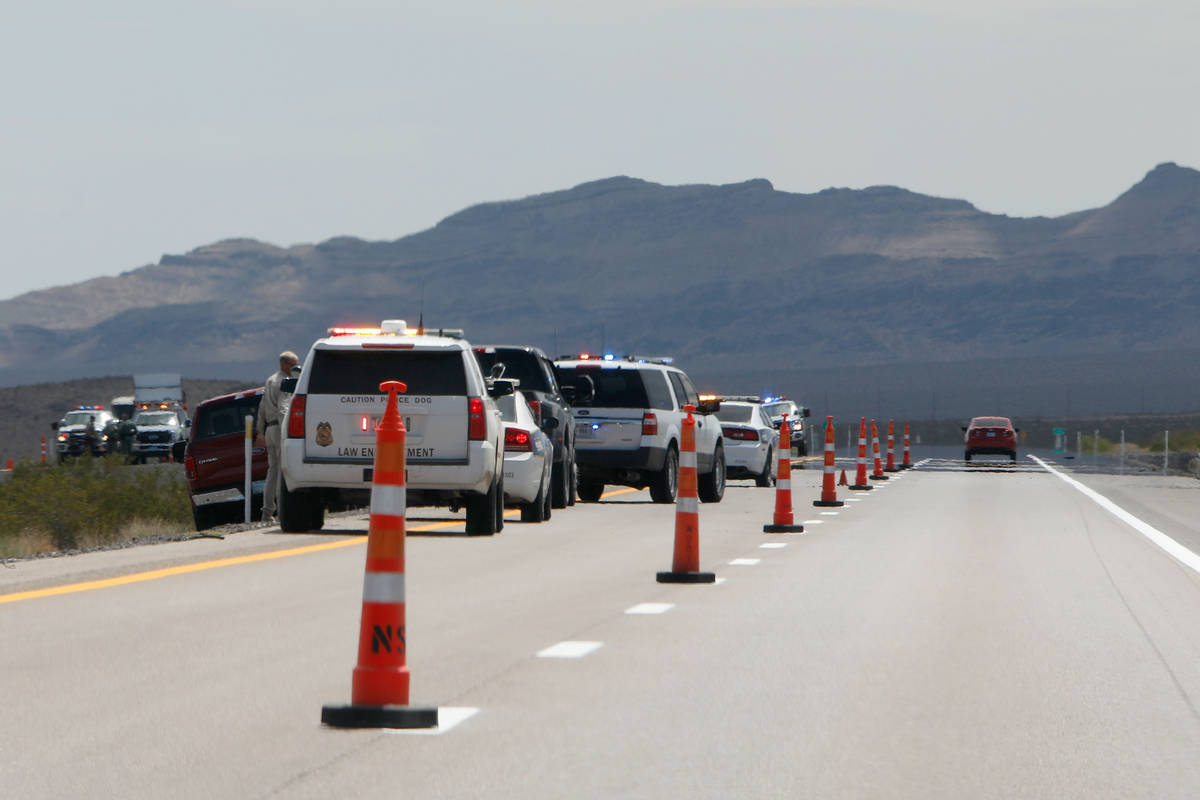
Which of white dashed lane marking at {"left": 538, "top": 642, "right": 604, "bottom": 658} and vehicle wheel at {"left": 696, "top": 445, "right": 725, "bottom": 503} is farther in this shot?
vehicle wheel at {"left": 696, "top": 445, "right": 725, "bottom": 503}

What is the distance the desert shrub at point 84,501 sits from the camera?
2302 cm

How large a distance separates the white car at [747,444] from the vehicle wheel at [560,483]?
898 cm

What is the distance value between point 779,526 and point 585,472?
640 centimetres

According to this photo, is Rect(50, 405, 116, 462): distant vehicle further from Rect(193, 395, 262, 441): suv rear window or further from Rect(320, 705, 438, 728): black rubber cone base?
Rect(320, 705, 438, 728): black rubber cone base

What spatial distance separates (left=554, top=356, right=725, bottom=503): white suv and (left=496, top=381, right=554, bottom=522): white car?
326 cm

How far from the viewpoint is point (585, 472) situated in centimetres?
2598

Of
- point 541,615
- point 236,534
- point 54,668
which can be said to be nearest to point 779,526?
point 236,534

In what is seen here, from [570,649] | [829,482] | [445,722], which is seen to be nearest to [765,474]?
[829,482]

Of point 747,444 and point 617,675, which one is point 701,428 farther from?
point 617,675

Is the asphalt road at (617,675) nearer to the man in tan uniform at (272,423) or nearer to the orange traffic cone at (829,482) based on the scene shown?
the man in tan uniform at (272,423)

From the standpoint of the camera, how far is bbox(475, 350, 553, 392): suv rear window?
23141 millimetres

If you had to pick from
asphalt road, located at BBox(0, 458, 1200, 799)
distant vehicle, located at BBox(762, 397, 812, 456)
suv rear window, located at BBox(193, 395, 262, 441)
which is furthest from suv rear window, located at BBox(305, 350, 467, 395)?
distant vehicle, located at BBox(762, 397, 812, 456)

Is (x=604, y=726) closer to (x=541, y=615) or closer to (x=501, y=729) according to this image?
(x=501, y=729)

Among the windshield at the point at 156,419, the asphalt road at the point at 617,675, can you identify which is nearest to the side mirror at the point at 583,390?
the asphalt road at the point at 617,675
